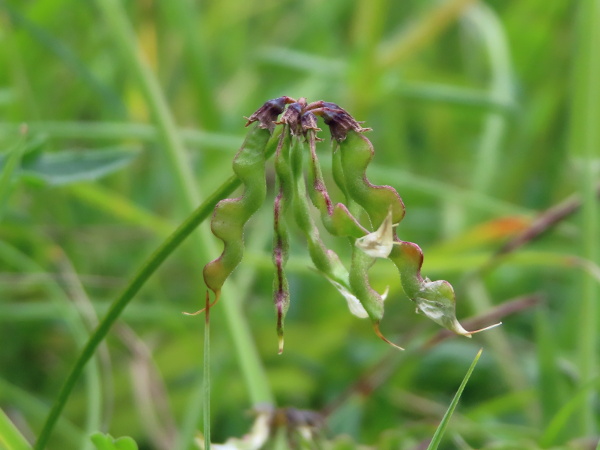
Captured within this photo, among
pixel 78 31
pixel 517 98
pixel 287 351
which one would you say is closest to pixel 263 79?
pixel 78 31

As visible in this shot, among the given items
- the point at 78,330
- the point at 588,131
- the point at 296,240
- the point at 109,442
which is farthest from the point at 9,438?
the point at 296,240

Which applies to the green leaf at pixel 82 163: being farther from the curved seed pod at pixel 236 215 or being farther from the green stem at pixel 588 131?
the green stem at pixel 588 131

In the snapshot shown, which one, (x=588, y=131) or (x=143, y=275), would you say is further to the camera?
(x=588, y=131)

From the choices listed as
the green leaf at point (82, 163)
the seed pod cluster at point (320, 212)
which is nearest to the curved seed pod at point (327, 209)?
the seed pod cluster at point (320, 212)

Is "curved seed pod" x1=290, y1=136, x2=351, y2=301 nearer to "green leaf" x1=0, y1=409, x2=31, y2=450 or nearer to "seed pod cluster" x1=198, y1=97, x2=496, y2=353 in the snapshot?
"seed pod cluster" x1=198, y1=97, x2=496, y2=353

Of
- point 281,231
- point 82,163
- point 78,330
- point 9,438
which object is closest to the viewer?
point 281,231

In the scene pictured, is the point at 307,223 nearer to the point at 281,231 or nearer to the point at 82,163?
the point at 281,231

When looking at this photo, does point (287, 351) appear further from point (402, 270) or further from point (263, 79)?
point (402, 270)
